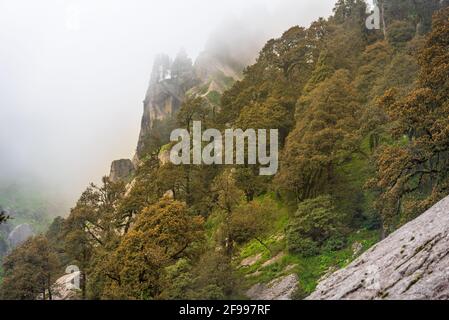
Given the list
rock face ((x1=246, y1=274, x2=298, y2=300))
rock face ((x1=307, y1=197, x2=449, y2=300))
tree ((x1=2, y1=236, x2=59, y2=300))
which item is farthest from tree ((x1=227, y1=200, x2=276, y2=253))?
tree ((x1=2, y1=236, x2=59, y2=300))

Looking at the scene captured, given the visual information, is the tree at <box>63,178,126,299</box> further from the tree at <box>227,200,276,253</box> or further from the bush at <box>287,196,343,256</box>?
the bush at <box>287,196,343,256</box>

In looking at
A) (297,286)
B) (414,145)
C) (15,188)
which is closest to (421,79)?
(414,145)

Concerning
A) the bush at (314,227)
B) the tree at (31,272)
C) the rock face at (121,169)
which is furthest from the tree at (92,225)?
the rock face at (121,169)

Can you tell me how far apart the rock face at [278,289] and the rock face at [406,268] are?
5.11 meters

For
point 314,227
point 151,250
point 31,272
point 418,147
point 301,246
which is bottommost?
point 31,272

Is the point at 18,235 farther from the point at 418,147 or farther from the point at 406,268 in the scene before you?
the point at 406,268

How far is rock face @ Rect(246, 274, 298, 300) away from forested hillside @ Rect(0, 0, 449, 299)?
6.4 inches

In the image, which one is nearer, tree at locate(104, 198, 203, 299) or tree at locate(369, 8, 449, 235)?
tree at locate(369, 8, 449, 235)

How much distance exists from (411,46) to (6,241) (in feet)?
392

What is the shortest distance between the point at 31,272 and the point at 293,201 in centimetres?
2301

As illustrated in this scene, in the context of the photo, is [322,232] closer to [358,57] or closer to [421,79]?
[421,79]

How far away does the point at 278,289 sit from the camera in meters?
28.7

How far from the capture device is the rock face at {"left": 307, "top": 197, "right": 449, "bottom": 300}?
54.0ft

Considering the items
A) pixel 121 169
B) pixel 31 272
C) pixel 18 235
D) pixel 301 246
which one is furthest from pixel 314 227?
pixel 18 235
